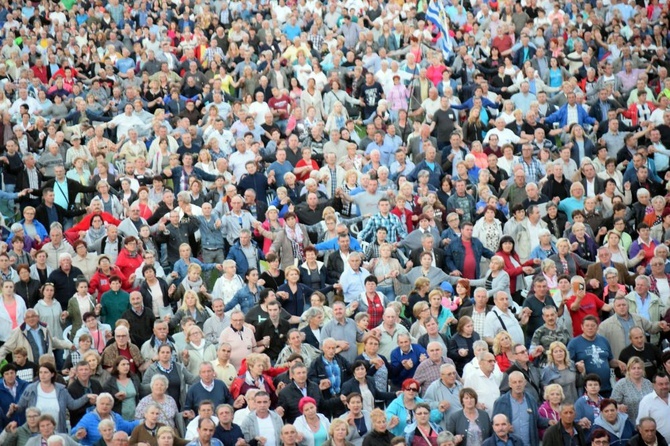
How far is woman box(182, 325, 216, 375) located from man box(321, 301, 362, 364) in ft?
4.06

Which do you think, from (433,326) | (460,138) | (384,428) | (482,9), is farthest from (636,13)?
(384,428)

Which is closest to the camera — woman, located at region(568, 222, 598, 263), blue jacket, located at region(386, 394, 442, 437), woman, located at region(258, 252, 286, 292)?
blue jacket, located at region(386, 394, 442, 437)

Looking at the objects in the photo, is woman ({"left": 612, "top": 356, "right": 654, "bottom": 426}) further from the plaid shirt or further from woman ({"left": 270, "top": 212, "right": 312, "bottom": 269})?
woman ({"left": 270, "top": 212, "right": 312, "bottom": 269})

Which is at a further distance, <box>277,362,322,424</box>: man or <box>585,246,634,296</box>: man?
<box>585,246,634,296</box>: man

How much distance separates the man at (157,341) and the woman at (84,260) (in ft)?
7.18

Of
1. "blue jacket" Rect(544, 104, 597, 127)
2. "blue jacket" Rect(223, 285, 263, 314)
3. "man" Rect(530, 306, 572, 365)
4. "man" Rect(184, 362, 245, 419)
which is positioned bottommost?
"man" Rect(184, 362, 245, 419)

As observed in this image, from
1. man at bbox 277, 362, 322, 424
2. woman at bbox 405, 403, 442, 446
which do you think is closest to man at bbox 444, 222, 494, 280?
man at bbox 277, 362, 322, 424

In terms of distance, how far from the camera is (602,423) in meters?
12.4

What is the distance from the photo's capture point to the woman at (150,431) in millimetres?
11383

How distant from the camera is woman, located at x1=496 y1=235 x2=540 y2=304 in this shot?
1547cm

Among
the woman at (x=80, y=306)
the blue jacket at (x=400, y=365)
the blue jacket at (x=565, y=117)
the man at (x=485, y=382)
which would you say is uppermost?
the blue jacket at (x=565, y=117)

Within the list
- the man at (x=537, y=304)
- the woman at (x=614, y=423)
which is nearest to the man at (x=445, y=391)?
the woman at (x=614, y=423)

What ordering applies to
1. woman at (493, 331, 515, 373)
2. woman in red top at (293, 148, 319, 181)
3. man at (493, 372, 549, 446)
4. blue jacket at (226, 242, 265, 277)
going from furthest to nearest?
1. woman in red top at (293, 148, 319, 181)
2. blue jacket at (226, 242, 265, 277)
3. woman at (493, 331, 515, 373)
4. man at (493, 372, 549, 446)

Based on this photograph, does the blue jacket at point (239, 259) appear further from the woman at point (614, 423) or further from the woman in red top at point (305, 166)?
the woman at point (614, 423)
